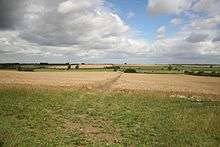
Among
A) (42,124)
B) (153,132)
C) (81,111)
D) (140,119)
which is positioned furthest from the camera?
(81,111)

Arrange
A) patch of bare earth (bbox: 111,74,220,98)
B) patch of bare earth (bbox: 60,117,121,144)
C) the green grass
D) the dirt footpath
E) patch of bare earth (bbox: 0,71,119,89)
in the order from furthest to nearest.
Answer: patch of bare earth (bbox: 0,71,119,89), the dirt footpath, patch of bare earth (bbox: 111,74,220,98), patch of bare earth (bbox: 60,117,121,144), the green grass

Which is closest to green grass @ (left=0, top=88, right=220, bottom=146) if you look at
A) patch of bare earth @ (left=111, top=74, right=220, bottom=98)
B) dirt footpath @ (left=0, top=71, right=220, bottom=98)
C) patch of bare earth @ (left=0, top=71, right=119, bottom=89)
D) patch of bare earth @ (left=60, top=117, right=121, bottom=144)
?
patch of bare earth @ (left=60, top=117, right=121, bottom=144)

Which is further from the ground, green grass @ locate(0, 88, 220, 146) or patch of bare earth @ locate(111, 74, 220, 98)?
green grass @ locate(0, 88, 220, 146)

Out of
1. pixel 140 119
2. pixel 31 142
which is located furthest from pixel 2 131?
pixel 140 119

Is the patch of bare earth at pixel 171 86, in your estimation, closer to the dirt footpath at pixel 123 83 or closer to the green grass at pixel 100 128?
the dirt footpath at pixel 123 83

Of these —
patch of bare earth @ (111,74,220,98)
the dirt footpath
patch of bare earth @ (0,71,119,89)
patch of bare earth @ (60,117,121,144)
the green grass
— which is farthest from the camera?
patch of bare earth @ (0,71,119,89)

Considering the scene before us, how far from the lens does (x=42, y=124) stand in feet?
53.6

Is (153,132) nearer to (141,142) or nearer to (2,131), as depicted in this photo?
(141,142)

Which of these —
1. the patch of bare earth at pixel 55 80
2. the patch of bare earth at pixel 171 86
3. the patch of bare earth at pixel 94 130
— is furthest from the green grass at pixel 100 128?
the patch of bare earth at pixel 55 80

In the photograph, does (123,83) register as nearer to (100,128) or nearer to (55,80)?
(55,80)

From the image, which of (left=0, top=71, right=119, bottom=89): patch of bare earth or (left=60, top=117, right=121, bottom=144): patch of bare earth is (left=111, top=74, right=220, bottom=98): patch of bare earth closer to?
(left=0, top=71, right=119, bottom=89): patch of bare earth

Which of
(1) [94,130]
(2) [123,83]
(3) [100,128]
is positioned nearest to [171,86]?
(2) [123,83]

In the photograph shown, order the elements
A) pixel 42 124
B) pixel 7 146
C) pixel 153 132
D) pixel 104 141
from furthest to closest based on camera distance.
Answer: pixel 42 124
pixel 153 132
pixel 104 141
pixel 7 146

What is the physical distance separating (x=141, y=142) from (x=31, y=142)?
15.5ft
